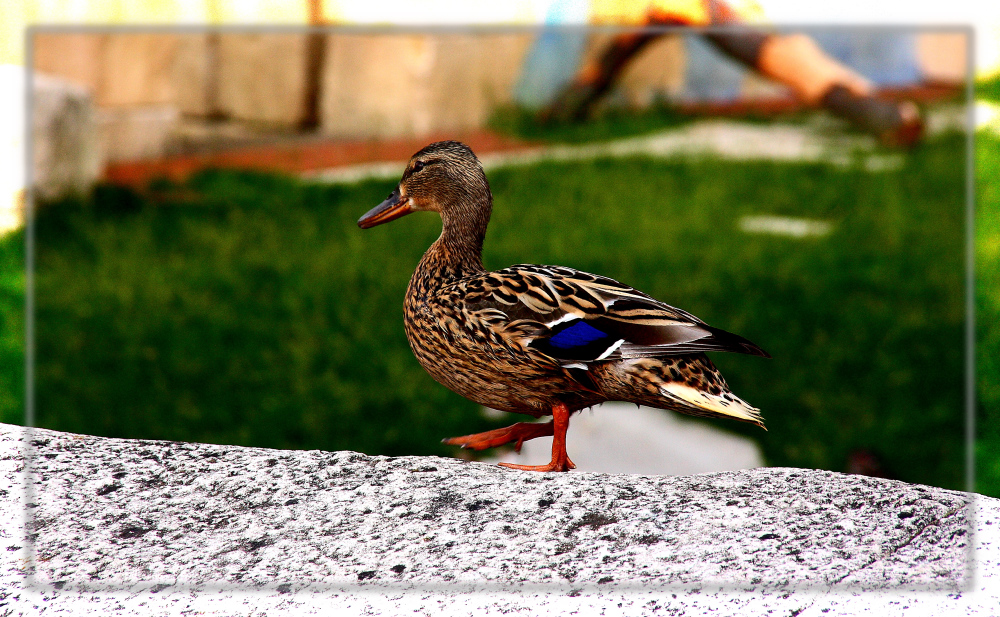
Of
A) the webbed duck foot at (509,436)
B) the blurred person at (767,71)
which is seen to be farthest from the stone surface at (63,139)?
the webbed duck foot at (509,436)

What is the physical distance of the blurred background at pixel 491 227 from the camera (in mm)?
4762

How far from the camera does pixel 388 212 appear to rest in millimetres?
2471

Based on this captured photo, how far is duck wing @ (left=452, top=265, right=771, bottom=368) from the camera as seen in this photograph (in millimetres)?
2203

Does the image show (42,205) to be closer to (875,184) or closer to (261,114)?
(261,114)

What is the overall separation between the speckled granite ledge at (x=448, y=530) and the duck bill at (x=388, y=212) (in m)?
0.72

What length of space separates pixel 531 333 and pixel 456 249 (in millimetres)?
366

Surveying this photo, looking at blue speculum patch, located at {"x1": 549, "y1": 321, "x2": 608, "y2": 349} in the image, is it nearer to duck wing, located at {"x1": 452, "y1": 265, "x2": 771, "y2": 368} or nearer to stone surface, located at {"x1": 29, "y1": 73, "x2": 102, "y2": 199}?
duck wing, located at {"x1": 452, "y1": 265, "x2": 771, "y2": 368}

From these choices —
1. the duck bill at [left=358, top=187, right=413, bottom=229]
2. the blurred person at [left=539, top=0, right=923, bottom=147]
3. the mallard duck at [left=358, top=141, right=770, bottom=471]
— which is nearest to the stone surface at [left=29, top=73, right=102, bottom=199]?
the blurred person at [left=539, top=0, right=923, bottom=147]

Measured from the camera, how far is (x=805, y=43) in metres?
5.01

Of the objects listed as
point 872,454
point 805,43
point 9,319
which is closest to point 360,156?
point 9,319

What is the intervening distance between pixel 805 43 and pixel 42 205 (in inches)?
192

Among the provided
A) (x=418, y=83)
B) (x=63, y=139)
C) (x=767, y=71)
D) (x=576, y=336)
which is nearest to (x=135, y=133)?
(x=63, y=139)

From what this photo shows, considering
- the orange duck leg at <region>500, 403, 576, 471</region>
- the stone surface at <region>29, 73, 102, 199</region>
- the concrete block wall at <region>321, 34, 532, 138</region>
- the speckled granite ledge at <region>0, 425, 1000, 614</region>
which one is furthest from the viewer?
the stone surface at <region>29, 73, 102, 199</region>

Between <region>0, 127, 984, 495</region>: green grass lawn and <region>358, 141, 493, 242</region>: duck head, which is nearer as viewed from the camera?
<region>358, 141, 493, 242</region>: duck head
